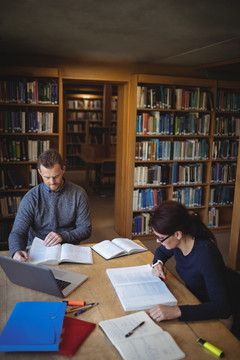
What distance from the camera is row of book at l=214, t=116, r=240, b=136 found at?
4.80 metres

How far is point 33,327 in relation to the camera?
124 cm

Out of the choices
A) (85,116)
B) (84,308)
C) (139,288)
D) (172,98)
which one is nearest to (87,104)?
(85,116)

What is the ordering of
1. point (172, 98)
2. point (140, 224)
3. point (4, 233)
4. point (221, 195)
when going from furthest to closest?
point (221, 195) → point (140, 224) → point (172, 98) → point (4, 233)

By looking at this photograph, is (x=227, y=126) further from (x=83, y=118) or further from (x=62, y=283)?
(x=83, y=118)

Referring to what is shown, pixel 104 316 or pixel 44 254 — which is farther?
pixel 44 254

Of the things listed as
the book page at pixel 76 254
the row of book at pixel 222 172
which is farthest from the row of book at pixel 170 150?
the book page at pixel 76 254

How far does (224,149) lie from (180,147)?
795 millimetres

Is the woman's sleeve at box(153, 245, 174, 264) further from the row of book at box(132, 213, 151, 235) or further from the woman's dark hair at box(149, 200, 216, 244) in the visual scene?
the row of book at box(132, 213, 151, 235)

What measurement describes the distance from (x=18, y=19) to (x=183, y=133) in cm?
277

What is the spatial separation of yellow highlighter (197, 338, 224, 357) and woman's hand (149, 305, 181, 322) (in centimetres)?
15

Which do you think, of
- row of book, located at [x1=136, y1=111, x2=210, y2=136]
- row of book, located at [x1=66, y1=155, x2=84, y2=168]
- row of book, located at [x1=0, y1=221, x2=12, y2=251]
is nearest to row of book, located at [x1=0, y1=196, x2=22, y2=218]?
row of book, located at [x1=0, y1=221, x2=12, y2=251]

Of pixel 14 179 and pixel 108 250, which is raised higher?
pixel 14 179

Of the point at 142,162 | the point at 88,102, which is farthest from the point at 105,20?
the point at 88,102

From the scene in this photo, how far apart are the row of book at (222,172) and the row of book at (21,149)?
258cm
